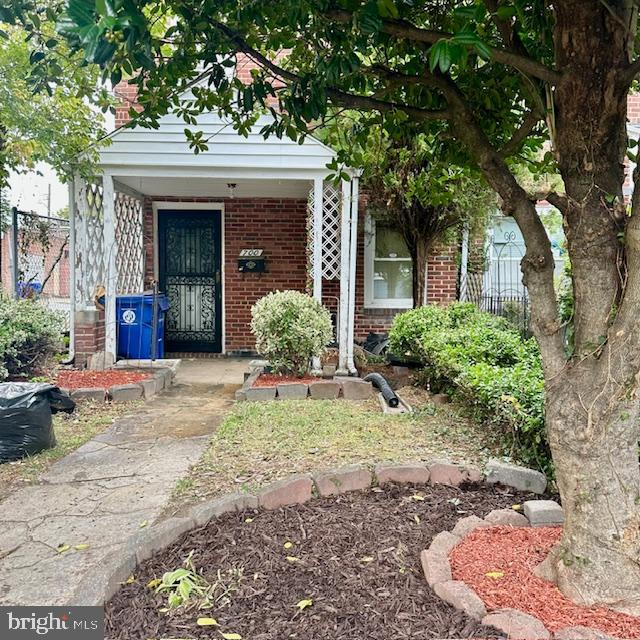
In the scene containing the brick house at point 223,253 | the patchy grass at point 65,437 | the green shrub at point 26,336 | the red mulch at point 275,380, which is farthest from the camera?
the brick house at point 223,253

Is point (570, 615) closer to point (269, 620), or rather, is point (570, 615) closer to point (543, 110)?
point (269, 620)

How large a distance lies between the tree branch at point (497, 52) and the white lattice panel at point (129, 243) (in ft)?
21.8

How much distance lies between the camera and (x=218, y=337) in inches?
386

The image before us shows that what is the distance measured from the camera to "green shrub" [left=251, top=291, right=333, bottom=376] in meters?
6.30

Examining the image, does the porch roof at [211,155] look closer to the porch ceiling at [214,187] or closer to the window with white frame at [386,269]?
the porch ceiling at [214,187]

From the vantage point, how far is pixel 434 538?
8.34 feet

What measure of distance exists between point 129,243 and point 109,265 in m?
1.49

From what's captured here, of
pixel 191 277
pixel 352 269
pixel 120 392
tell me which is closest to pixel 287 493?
pixel 120 392

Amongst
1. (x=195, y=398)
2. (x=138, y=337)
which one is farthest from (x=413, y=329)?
(x=138, y=337)

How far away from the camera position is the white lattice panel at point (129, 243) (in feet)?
27.0

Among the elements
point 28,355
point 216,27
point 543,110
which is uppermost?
point 216,27

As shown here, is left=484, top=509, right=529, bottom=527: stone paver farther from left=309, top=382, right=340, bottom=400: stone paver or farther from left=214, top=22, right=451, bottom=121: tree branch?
left=309, top=382, right=340, bottom=400: stone paver

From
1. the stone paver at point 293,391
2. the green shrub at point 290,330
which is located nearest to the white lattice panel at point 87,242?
the green shrub at point 290,330

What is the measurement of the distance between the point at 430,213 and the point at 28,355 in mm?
5692
